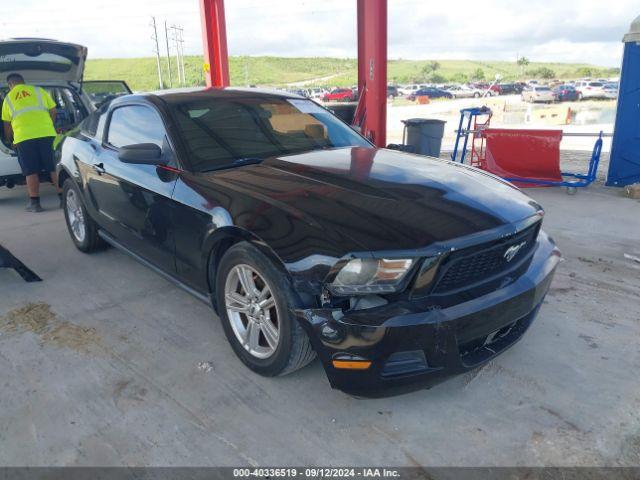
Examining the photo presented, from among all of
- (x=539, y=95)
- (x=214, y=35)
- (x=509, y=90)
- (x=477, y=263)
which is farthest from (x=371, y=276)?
(x=509, y=90)

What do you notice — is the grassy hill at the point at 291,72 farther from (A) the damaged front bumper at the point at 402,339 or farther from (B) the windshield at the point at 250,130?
(A) the damaged front bumper at the point at 402,339

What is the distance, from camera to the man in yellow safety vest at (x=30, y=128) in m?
6.41

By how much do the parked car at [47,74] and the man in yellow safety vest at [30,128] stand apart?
1.31ft

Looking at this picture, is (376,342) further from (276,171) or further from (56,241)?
(56,241)

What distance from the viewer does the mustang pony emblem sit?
2.53 meters

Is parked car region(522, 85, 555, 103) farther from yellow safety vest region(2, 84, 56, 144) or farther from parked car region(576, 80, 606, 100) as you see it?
yellow safety vest region(2, 84, 56, 144)

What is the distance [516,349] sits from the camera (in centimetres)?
304

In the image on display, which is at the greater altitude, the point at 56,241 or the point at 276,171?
the point at 276,171

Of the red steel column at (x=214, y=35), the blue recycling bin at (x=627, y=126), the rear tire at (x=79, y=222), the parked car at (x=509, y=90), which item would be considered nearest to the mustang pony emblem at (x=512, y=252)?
the rear tire at (x=79, y=222)

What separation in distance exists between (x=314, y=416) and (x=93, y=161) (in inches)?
118

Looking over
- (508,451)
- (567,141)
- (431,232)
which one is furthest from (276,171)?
(567,141)

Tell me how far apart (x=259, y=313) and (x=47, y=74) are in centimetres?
656

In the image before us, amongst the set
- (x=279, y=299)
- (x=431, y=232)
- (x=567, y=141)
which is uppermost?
(x=431, y=232)

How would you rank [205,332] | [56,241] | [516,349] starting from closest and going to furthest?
[516,349]
[205,332]
[56,241]
